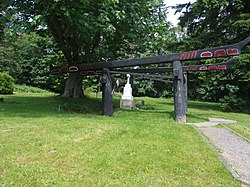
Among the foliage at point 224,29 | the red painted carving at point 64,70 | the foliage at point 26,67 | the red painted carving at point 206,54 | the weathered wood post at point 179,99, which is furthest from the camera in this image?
the foliage at point 26,67

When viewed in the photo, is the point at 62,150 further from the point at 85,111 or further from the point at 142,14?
the point at 142,14

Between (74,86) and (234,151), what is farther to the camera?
(74,86)

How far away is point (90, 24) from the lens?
8.96 metres

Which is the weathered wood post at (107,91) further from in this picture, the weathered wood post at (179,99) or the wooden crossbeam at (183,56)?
the weathered wood post at (179,99)

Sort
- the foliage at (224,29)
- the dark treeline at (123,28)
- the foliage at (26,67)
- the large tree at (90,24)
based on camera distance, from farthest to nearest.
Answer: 1. the foliage at (26,67)
2. the foliage at (224,29)
3. the dark treeline at (123,28)
4. the large tree at (90,24)

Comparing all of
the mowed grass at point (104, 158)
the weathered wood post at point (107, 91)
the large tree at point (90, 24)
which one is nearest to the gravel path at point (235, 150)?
the mowed grass at point (104, 158)

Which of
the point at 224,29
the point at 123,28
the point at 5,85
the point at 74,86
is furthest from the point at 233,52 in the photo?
the point at 5,85

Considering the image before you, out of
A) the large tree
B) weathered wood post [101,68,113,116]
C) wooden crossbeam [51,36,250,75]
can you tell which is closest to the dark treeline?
the large tree

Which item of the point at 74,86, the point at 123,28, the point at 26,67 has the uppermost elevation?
the point at 26,67

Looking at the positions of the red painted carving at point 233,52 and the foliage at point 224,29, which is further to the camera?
the foliage at point 224,29

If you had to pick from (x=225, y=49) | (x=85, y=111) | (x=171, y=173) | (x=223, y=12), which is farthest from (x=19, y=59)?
(x=171, y=173)

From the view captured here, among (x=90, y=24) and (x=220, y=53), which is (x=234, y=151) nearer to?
(x=220, y=53)

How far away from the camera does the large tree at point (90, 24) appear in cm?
820

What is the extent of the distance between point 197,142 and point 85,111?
21.7 ft
